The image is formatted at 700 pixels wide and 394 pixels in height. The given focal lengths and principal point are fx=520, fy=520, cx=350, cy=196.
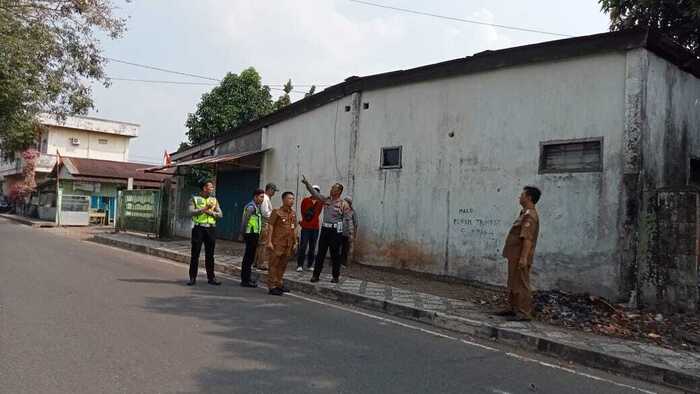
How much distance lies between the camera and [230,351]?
15.7 ft

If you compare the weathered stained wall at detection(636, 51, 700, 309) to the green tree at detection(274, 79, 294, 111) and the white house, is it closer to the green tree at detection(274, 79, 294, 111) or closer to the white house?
the green tree at detection(274, 79, 294, 111)

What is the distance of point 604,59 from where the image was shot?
7.88m

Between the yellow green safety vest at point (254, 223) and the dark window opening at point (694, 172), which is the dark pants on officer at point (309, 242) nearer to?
the yellow green safety vest at point (254, 223)

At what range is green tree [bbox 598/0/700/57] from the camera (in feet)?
36.8

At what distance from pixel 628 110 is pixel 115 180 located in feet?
91.4

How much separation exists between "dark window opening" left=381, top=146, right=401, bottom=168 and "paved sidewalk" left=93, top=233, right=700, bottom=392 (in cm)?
288

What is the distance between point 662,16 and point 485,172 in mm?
6189

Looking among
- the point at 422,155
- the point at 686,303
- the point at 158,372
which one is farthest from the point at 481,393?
the point at 422,155

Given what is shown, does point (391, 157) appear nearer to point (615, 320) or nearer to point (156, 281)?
point (156, 281)

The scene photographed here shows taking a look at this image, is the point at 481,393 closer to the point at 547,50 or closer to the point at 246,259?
the point at 246,259

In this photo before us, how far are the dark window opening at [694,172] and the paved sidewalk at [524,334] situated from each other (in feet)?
14.6

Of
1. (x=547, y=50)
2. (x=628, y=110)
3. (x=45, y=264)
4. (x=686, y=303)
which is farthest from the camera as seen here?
(x=45, y=264)

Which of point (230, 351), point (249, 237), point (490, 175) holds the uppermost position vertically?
point (490, 175)

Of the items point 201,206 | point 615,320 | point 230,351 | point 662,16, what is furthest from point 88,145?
point 615,320
